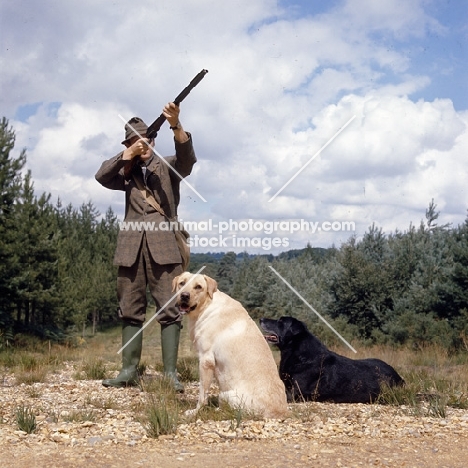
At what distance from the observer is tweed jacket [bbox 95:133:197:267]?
659cm

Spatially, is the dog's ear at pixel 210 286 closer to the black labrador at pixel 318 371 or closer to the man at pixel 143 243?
the man at pixel 143 243

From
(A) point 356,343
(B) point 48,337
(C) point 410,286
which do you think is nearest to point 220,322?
(A) point 356,343

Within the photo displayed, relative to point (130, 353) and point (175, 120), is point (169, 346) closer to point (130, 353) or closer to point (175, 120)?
Result: point (130, 353)

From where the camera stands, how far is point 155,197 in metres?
6.80

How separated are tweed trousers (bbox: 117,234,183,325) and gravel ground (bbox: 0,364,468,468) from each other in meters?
1.43

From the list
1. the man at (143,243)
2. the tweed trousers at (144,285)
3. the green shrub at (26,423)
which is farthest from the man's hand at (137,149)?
Result: the green shrub at (26,423)

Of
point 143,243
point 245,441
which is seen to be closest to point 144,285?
point 143,243

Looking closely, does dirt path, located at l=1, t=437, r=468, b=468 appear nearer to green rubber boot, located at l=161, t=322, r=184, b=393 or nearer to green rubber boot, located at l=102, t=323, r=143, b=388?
green rubber boot, located at l=161, t=322, r=184, b=393

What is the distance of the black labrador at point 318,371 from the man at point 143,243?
119 cm

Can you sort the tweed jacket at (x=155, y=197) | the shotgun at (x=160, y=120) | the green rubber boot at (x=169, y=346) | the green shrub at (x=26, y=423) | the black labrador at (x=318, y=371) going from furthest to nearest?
1. the green rubber boot at (x=169, y=346)
2. the tweed jacket at (x=155, y=197)
3. the black labrador at (x=318, y=371)
4. the shotgun at (x=160, y=120)
5. the green shrub at (x=26, y=423)

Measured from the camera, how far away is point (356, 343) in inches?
731

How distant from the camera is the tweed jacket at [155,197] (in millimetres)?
6590

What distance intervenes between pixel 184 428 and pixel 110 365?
4946 mm

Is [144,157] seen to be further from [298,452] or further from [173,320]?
[298,452]
